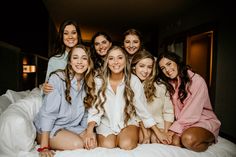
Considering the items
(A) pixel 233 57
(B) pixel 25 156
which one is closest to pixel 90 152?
(B) pixel 25 156

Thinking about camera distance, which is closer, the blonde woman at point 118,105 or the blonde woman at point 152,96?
the blonde woman at point 118,105

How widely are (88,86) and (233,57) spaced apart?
300 cm

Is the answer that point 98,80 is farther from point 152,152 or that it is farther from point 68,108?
point 152,152

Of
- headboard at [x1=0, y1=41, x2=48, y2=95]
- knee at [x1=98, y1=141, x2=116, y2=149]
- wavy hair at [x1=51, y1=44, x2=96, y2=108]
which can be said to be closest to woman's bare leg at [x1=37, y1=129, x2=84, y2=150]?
knee at [x1=98, y1=141, x2=116, y2=149]

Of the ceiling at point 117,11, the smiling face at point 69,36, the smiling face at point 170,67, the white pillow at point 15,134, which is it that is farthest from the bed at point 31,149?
the ceiling at point 117,11

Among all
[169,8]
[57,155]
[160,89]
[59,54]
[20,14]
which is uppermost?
[169,8]

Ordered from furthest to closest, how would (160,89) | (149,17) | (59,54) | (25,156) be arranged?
(149,17)
(59,54)
(160,89)
(25,156)

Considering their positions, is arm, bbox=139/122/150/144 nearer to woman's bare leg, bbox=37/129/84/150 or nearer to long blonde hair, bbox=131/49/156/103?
long blonde hair, bbox=131/49/156/103

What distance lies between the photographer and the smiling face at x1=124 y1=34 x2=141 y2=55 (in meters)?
2.87

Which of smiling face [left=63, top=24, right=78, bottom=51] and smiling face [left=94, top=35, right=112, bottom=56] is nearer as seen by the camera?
smiling face [left=63, top=24, right=78, bottom=51]

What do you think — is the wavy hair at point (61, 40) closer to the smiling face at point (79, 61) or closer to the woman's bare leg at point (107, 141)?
the smiling face at point (79, 61)

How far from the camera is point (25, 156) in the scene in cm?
172

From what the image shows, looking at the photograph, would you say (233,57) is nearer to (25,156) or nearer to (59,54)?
(59,54)

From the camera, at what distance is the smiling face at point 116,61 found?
2291 millimetres
